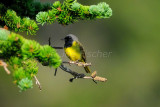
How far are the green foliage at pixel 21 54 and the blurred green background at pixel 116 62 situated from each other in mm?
8354

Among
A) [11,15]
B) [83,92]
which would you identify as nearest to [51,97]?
[83,92]

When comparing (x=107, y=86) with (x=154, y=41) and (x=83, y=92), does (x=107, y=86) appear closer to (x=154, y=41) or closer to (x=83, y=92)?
(x=83, y=92)

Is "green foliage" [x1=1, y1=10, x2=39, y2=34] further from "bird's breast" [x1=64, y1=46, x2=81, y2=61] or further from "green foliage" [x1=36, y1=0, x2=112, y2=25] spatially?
"bird's breast" [x1=64, y1=46, x2=81, y2=61]

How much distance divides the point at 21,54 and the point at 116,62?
1049 centimetres

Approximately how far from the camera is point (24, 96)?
33.4 ft

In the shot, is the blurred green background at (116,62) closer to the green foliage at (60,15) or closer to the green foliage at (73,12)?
the green foliage at (60,15)

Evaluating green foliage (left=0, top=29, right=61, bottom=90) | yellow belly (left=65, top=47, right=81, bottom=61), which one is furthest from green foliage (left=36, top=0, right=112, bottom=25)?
yellow belly (left=65, top=47, right=81, bottom=61)

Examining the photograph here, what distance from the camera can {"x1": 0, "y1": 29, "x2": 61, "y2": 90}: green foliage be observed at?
84.6 inches

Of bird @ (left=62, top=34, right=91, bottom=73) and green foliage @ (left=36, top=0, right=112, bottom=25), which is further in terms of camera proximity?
bird @ (left=62, top=34, right=91, bottom=73)

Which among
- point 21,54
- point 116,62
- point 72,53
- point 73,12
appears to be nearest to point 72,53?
point 72,53

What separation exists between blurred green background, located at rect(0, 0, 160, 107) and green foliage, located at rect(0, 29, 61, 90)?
8.35 metres

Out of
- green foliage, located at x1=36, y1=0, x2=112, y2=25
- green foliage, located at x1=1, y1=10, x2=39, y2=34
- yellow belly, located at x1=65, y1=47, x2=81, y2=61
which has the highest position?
green foliage, located at x1=36, y1=0, x2=112, y2=25

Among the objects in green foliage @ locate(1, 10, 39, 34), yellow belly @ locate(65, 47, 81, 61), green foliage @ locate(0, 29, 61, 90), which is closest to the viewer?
green foliage @ locate(0, 29, 61, 90)

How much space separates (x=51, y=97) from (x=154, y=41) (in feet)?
14.3
